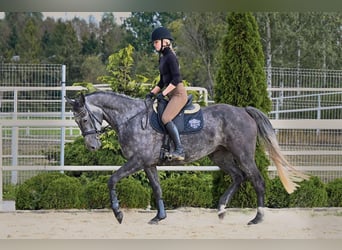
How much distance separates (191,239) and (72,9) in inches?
95.9

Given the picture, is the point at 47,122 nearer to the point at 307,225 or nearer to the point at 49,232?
the point at 49,232

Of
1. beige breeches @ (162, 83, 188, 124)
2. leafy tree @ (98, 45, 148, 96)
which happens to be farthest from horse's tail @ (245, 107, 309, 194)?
leafy tree @ (98, 45, 148, 96)

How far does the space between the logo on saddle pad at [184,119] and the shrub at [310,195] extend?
1.85m

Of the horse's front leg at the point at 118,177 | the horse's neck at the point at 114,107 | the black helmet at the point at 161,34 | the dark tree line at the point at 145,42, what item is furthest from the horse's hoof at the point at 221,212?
the dark tree line at the point at 145,42

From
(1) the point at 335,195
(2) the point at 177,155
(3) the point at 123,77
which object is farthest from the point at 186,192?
(1) the point at 335,195

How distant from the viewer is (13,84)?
1007 cm

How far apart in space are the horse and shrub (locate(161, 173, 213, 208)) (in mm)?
1050

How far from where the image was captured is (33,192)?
291 inches

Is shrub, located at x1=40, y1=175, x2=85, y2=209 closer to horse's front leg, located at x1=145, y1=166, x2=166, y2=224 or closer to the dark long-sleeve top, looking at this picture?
horse's front leg, located at x1=145, y1=166, x2=166, y2=224

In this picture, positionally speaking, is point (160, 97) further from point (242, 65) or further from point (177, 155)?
point (242, 65)

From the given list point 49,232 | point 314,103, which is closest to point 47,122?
point 49,232

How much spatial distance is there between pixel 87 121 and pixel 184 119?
2.60ft

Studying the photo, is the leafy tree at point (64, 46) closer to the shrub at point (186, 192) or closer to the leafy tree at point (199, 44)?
the leafy tree at point (199, 44)

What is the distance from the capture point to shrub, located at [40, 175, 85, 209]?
23.9 feet
